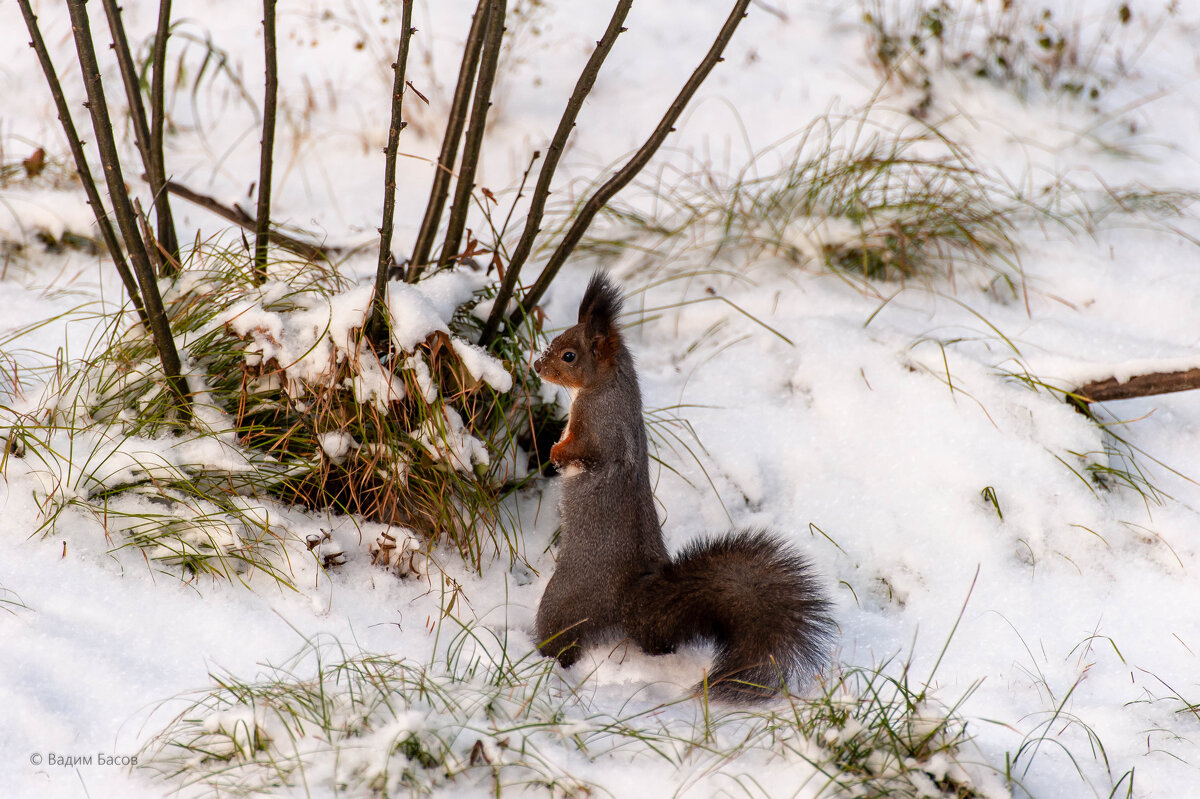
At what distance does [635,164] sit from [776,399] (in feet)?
3.21

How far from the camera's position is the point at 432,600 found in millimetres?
2439

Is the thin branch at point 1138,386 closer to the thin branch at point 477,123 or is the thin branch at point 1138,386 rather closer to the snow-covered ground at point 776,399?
the snow-covered ground at point 776,399

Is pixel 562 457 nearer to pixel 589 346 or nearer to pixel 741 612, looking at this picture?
pixel 589 346

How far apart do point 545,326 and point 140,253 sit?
1.39 m

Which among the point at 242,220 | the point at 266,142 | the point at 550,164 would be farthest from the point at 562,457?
the point at 242,220

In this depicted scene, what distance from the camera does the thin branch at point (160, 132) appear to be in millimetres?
2666

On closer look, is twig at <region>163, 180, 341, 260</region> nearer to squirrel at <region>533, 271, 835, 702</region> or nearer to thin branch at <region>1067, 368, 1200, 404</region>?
squirrel at <region>533, 271, 835, 702</region>

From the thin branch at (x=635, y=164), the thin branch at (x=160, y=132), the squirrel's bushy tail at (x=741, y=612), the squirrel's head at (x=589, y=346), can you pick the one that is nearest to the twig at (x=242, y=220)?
the thin branch at (x=160, y=132)

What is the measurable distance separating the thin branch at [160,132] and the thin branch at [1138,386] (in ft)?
9.27

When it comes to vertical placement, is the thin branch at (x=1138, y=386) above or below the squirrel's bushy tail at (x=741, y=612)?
above

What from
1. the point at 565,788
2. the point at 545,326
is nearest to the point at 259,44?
the point at 545,326

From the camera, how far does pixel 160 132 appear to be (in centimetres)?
276

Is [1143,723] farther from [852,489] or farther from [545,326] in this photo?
[545,326]

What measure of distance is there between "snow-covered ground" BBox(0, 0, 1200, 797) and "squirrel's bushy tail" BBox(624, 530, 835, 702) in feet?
0.47
